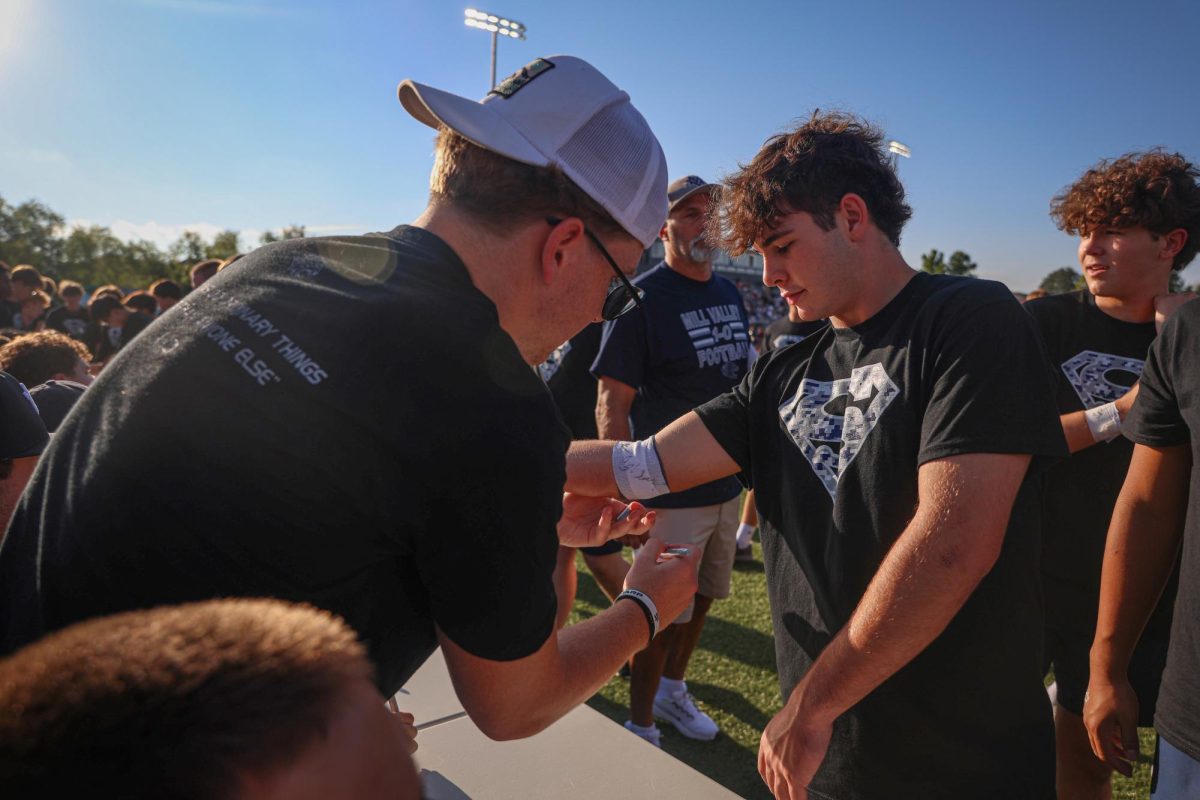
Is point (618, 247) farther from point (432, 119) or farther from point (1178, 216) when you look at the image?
point (1178, 216)

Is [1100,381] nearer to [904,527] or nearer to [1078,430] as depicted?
[1078,430]

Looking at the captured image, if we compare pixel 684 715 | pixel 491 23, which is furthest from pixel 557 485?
pixel 491 23

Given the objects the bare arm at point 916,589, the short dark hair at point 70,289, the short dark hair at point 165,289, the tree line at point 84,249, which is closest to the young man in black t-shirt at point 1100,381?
the bare arm at point 916,589

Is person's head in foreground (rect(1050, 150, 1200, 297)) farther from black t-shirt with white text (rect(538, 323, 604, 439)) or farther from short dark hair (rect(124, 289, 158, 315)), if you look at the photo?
short dark hair (rect(124, 289, 158, 315))

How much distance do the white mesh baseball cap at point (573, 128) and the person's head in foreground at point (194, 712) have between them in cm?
108

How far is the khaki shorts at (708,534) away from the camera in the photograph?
4.19 m

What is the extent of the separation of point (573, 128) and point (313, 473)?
88 centimetres

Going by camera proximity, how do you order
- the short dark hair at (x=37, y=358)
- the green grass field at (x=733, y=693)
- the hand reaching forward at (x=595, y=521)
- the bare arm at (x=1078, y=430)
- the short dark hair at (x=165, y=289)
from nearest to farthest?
1. the hand reaching forward at (x=595, y=521)
2. the bare arm at (x=1078, y=430)
3. the short dark hair at (x=37, y=358)
4. the green grass field at (x=733, y=693)
5. the short dark hair at (x=165, y=289)

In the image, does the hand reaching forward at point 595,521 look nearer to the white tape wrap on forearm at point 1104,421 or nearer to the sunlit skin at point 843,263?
the sunlit skin at point 843,263

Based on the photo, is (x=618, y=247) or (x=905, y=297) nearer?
(x=618, y=247)

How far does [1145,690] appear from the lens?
2.78 m

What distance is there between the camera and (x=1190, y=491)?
190 centimetres

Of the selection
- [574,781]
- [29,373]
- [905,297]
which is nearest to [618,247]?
[905,297]

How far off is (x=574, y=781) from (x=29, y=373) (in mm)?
3188
